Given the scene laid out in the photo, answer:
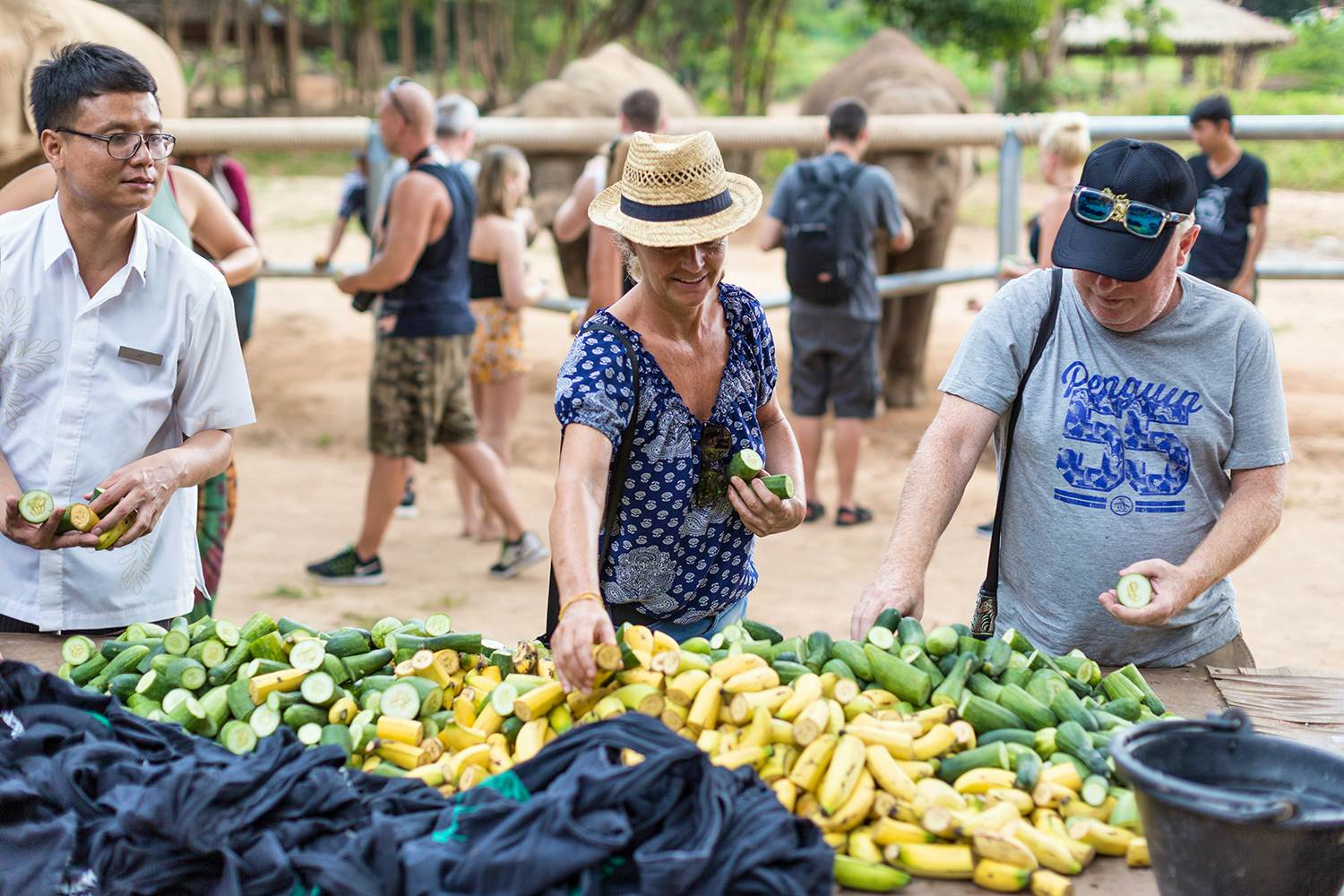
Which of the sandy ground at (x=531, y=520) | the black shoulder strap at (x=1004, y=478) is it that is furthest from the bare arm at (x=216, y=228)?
the black shoulder strap at (x=1004, y=478)

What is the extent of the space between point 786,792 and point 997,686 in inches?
22.7

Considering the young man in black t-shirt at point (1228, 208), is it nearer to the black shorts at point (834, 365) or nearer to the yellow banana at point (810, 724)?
the black shorts at point (834, 365)

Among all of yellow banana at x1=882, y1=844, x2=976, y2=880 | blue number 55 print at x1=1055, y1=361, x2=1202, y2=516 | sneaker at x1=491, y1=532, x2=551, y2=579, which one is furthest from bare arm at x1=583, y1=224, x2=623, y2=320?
yellow banana at x1=882, y1=844, x2=976, y2=880

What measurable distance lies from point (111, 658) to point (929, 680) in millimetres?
1835

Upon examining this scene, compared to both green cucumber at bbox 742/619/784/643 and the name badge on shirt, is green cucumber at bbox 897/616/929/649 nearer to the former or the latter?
green cucumber at bbox 742/619/784/643

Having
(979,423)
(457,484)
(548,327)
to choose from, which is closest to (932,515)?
(979,423)

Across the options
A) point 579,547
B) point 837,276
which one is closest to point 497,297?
point 837,276

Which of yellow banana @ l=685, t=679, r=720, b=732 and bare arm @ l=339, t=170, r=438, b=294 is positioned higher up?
bare arm @ l=339, t=170, r=438, b=294

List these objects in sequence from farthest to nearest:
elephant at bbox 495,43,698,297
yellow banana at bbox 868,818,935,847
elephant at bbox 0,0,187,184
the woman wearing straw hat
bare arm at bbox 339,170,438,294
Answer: elephant at bbox 495,43,698,297, bare arm at bbox 339,170,438,294, elephant at bbox 0,0,187,184, the woman wearing straw hat, yellow banana at bbox 868,818,935,847

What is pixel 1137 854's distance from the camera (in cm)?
249

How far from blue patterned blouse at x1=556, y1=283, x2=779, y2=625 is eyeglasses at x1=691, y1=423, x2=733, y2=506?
0.05 feet

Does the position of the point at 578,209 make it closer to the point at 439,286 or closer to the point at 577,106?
the point at 439,286

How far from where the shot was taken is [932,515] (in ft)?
10.7

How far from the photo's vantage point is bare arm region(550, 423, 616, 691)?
8.93 ft
